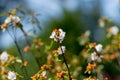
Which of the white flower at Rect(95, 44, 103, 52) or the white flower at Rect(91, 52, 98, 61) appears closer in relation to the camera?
the white flower at Rect(95, 44, 103, 52)

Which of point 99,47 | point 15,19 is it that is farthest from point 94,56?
point 15,19

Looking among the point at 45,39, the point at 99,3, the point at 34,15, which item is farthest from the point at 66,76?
the point at 99,3

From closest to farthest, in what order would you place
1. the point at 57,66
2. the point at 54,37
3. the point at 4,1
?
the point at 54,37, the point at 57,66, the point at 4,1

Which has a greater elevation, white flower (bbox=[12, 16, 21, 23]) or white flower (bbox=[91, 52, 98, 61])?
white flower (bbox=[12, 16, 21, 23])

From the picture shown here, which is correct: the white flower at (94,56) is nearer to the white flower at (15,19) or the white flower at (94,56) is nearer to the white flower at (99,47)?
the white flower at (99,47)

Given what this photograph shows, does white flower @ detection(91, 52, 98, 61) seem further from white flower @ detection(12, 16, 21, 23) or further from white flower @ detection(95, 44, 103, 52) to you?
white flower @ detection(12, 16, 21, 23)

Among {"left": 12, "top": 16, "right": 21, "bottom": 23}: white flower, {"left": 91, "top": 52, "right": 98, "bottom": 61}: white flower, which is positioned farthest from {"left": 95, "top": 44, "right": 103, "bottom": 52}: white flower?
{"left": 12, "top": 16, "right": 21, "bottom": 23}: white flower

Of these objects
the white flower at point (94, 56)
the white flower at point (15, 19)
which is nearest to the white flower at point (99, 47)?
the white flower at point (94, 56)

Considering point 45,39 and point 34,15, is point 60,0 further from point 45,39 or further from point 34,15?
point 34,15

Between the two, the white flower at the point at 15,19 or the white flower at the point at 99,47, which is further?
the white flower at the point at 15,19

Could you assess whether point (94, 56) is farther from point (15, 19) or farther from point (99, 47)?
point (15, 19)

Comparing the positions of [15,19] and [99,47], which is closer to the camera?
[99,47]
